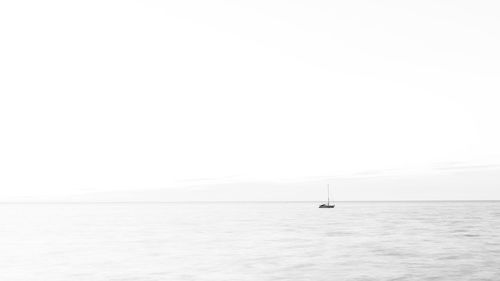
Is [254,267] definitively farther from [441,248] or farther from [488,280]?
[441,248]

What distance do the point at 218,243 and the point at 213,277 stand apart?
3044 centimetres

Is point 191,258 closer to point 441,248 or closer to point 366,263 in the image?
point 366,263

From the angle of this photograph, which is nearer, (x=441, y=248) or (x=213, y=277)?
(x=213, y=277)

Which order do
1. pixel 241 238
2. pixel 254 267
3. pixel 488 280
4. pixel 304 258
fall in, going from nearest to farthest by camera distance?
pixel 488 280, pixel 254 267, pixel 304 258, pixel 241 238

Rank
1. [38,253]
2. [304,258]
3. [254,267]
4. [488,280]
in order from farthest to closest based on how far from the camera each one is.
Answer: [38,253] → [304,258] → [254,267] → [488,280]

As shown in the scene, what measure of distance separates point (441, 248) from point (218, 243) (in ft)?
88.9

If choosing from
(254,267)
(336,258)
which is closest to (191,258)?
(254,267)

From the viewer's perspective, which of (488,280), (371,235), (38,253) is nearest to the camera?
(488,280)

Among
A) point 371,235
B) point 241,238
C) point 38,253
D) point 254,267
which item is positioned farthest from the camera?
point 371,235

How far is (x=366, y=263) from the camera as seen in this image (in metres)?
54.8

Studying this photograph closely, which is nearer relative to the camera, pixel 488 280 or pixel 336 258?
pixel 488 280

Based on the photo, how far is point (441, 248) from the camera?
6981 cm

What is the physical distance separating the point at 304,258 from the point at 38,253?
28.1 m

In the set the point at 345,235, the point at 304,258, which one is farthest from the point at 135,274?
the point at 345,235
